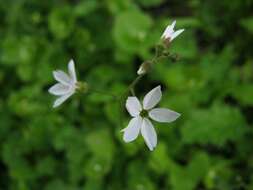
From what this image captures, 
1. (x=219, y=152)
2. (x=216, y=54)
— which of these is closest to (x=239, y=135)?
(x=219, y=152)

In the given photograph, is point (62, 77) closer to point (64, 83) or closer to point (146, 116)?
point (64, 83)

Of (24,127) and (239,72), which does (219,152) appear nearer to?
(239,72)

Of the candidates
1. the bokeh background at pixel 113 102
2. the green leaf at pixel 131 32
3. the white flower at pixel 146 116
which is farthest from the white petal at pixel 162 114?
the green leaf at pixel 131 32

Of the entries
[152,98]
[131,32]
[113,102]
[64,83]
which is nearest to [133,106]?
[152,98]

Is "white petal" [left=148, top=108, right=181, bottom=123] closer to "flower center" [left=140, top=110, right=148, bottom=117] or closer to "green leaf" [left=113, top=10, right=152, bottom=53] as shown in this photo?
"flower center" [left=140, top=110, right=148, bottom=117]

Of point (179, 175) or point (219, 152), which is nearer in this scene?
point (179, 175)

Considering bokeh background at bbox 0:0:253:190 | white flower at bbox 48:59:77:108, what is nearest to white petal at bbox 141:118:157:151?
white flower at bbox 48:59:77:108
